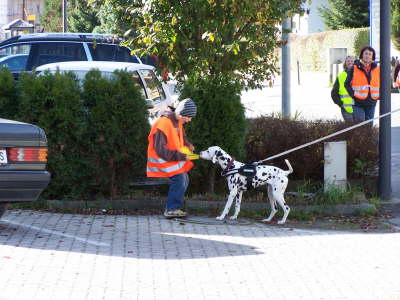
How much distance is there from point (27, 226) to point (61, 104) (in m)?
1.68

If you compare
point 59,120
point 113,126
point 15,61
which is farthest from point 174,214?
point 15,61

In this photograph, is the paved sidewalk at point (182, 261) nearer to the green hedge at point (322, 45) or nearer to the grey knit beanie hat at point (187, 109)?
the grey knit beanie hat at point (187, 109)

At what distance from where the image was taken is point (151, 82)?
43.0ft

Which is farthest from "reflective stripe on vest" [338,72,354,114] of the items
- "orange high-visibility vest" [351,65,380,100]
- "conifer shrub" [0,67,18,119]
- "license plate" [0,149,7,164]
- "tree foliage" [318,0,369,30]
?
"tree foliage" [318,0,369,30]

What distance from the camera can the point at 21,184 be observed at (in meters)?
8.32

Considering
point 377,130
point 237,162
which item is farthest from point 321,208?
point 377,130

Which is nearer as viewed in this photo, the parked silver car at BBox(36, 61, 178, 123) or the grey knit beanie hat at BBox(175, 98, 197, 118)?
the grey knit beanie hat at BBox(175, 98, 197, 118)

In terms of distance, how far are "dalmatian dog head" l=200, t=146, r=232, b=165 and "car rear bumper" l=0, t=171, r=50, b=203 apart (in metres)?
2.02

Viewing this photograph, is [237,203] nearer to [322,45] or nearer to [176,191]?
[176,191]

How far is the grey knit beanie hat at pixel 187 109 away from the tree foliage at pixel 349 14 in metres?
43.7

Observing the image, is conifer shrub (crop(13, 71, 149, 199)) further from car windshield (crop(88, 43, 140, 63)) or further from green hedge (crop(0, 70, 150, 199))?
car windshield (crop(88, 43, 140, 63))

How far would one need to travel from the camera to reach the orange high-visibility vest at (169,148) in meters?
9.59

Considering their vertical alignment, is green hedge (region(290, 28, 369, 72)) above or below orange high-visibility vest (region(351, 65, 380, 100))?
above

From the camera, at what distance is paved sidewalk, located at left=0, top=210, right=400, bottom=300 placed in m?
6.68
